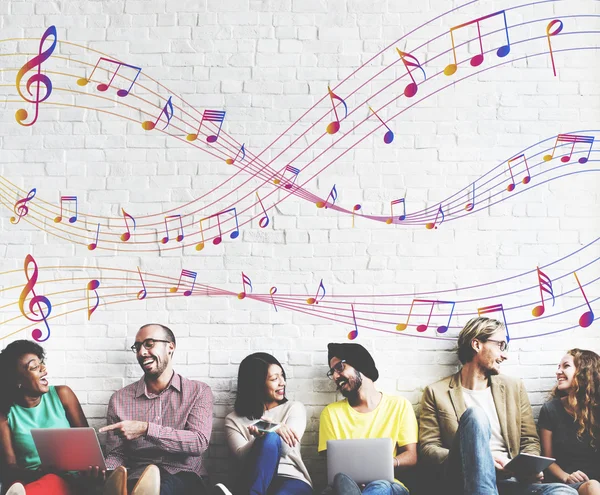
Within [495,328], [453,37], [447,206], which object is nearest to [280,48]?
[453,37]

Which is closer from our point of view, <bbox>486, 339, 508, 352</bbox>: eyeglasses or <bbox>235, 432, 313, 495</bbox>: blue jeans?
<bbox>235, 432, 313, 495</bbox>: blue jeans

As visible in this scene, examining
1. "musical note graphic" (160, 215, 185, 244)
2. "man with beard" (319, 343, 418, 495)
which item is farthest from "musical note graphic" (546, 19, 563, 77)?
"musical note graphic" (160, 215, 185, 244)

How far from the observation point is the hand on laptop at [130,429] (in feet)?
11.6

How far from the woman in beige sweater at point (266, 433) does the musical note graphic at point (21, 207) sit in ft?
4.93

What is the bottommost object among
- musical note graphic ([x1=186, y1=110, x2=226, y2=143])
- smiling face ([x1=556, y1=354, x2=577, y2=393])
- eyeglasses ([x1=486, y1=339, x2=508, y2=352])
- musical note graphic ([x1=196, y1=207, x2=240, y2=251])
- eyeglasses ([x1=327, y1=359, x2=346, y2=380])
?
smiling face ([x1=556, y1=354, x2=577, y2=393])

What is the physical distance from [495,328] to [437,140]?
108 cm

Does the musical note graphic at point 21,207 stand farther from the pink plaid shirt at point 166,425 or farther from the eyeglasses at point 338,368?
the eyeglasses at point 338,368

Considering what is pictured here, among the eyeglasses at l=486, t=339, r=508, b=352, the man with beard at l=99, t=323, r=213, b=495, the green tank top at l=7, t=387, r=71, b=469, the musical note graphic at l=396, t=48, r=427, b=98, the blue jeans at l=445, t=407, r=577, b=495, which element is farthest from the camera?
the musical note graphic at l=396, t=48, r=427, b=98

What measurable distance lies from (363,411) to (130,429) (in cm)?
117

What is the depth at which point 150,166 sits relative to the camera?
4.28 m

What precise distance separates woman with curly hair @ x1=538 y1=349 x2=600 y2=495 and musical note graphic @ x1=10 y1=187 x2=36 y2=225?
300 cm

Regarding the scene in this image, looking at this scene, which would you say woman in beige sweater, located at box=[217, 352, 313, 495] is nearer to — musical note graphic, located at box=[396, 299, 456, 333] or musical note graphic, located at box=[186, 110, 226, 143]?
musical note graphic, located at box=[396, 299, 456, 333]

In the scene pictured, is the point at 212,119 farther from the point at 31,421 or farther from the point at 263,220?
the point at 31,421

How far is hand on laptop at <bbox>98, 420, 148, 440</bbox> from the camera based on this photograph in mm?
3541
